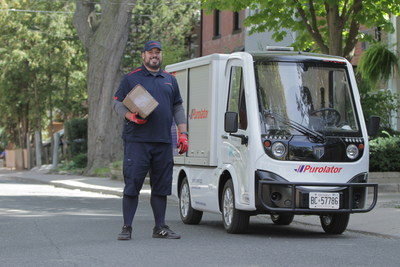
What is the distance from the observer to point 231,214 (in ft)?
38.1

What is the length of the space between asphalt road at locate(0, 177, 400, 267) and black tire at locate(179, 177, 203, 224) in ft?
0.46

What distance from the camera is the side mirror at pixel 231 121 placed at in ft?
36.7

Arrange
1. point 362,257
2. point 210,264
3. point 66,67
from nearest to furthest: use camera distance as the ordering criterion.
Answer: point 210,264 < point 362,257 < point 66,67

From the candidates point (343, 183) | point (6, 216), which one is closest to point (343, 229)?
point (343, 183)

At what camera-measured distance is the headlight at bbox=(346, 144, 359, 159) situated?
37.0ft

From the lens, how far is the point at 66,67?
43.6m

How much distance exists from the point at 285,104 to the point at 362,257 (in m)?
2.83

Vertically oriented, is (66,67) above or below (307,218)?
above

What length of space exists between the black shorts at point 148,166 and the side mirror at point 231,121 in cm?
99

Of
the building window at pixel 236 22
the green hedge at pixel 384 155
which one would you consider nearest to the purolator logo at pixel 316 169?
the green hedge at pixel 384 155

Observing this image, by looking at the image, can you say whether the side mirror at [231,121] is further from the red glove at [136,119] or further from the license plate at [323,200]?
the red glove at [136,119]

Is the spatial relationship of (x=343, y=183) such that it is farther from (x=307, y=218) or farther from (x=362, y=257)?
(x=307, y=218)

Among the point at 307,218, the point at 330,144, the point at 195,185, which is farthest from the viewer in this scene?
the point at 307,218

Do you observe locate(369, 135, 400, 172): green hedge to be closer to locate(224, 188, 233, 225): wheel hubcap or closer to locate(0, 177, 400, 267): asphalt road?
locate(0, 177, 400, 267): asphalt road
